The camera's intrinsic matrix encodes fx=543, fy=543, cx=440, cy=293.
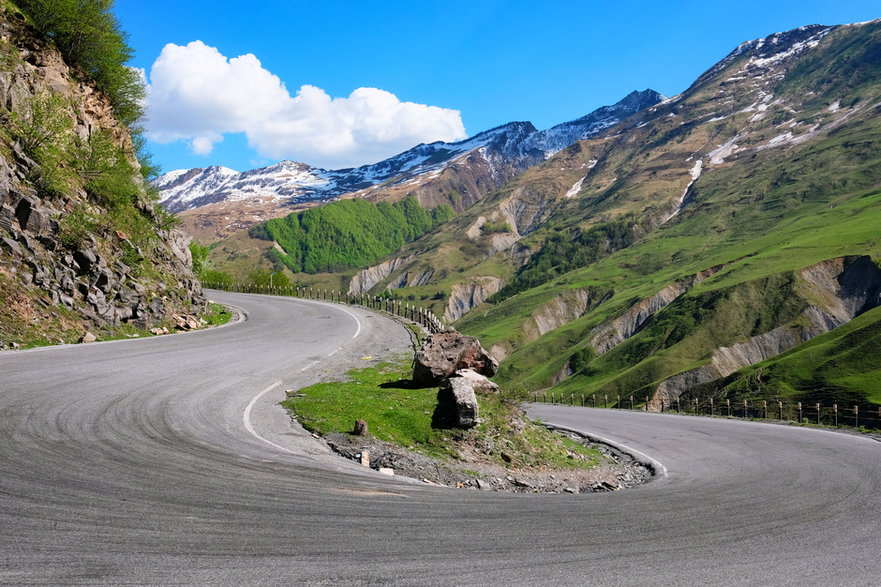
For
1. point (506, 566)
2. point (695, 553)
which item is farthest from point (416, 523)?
point (695, 553)

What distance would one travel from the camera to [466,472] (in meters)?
11.8

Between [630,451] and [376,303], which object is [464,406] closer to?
[630,451]

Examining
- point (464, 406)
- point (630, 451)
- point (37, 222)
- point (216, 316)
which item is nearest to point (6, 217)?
point (37, 222)

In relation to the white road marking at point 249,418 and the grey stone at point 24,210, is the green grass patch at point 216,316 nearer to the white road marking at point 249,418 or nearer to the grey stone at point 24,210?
the grey stone at point 24,210

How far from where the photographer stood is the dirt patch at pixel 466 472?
36.3ft

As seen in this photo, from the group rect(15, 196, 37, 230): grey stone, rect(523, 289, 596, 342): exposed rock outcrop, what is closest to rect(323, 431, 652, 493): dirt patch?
rect(15, 196, 37, 230): grey stone

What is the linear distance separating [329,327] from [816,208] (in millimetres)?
185225

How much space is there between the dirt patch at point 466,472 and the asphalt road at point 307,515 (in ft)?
2.91

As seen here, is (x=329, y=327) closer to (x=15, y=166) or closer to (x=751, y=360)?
(x=15, y=166)

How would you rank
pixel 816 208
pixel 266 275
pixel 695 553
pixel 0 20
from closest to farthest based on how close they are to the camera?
pixel 695 553
pixel 0 20
pixel 266 275
pixel 816 208

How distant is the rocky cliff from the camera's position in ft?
69.8

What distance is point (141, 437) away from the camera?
9.46 meters

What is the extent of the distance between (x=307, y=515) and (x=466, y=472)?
5.94m

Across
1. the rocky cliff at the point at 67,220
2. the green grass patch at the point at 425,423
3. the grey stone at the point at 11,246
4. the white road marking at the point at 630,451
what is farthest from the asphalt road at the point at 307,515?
the grey stone at the point at 11,246
